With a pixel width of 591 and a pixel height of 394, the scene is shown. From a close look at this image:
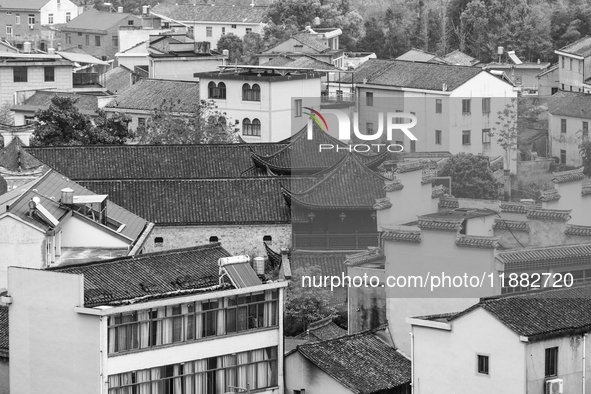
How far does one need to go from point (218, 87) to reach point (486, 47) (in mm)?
33757

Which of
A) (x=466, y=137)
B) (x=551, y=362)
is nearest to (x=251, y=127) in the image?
(x=466, y=137)

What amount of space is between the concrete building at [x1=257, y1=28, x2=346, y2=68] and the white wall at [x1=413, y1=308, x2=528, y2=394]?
50.2m

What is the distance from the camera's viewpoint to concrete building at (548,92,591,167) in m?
50.1

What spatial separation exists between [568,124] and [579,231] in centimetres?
2172

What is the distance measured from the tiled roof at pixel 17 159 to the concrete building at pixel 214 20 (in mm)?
56925

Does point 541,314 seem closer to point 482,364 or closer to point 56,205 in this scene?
point 482,364

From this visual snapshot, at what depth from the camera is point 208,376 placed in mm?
37781

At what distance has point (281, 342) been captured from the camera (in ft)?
128

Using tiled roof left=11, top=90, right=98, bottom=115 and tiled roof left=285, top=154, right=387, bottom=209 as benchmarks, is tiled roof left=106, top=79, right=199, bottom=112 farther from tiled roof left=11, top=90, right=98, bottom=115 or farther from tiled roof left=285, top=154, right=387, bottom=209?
tiled roof left=285, top=154, right=387, bottom=209

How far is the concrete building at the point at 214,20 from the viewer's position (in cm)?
11206

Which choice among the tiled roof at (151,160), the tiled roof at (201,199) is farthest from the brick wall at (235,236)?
the tiled roof at (151,160)

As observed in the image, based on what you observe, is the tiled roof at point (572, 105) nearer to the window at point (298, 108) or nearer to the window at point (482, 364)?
the window at point (298, 108)

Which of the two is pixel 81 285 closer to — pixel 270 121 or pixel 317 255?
pixel 317 255

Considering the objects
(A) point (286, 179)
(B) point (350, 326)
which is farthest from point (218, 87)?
(B) point (350, 326)
